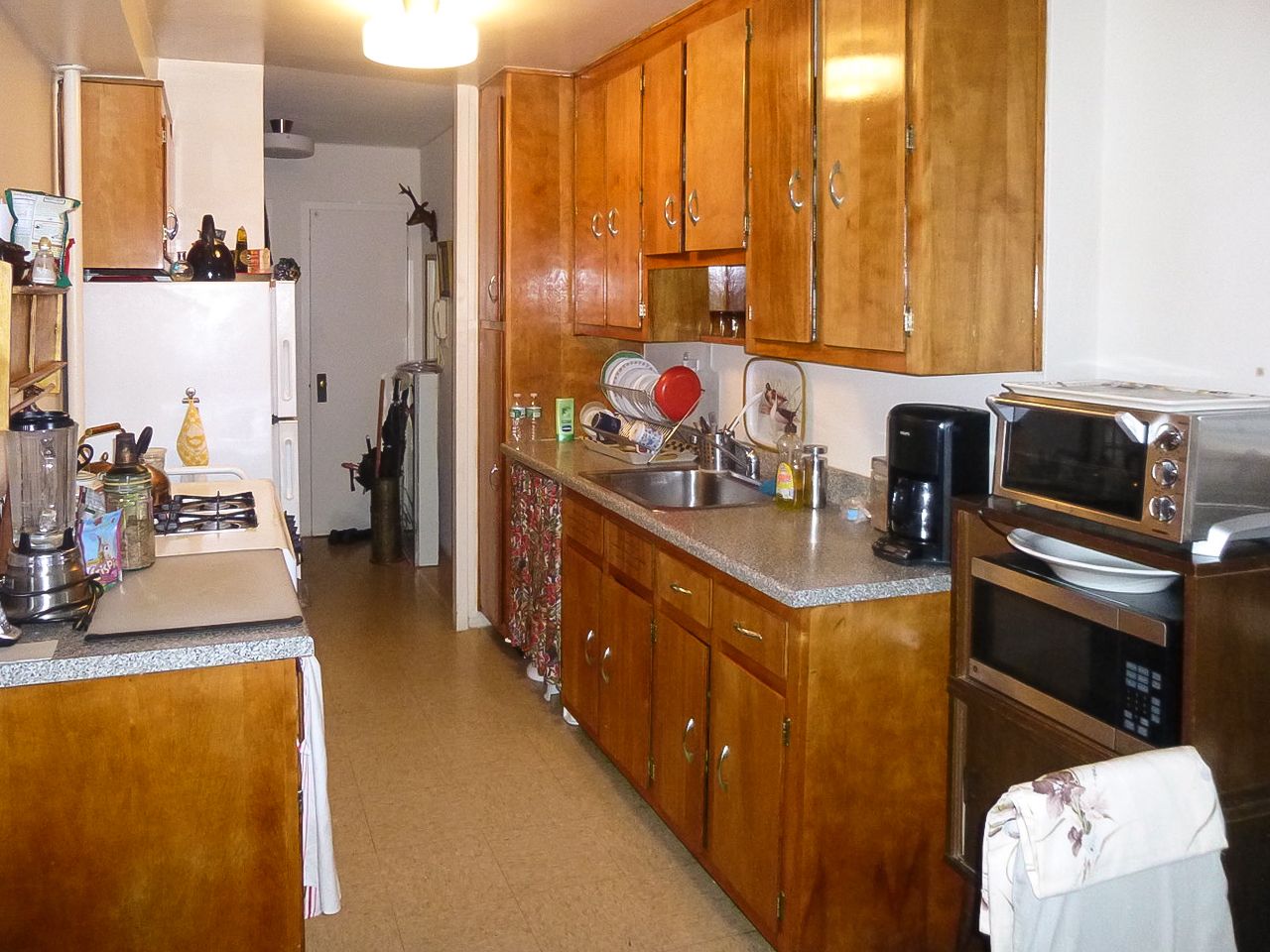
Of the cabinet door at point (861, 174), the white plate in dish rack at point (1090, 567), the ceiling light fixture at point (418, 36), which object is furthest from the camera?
the ceiling light fixture at point (418, 36)

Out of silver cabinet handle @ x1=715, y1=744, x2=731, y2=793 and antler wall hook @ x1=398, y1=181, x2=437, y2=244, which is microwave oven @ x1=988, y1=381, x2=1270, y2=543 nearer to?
silver cabinet handle @ x1=715, y1=744, x2=731, y2=793

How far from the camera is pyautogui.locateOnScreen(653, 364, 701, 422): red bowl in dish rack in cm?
388

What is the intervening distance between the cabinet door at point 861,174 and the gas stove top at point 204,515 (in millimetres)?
1665

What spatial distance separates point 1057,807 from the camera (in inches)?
47.7

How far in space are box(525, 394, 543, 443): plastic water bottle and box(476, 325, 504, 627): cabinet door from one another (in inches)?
5.0

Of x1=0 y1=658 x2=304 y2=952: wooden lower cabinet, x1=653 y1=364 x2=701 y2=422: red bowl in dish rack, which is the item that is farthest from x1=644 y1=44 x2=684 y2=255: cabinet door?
x1=0 y1=658 x2=304 y2=952: wooden lower cabinet

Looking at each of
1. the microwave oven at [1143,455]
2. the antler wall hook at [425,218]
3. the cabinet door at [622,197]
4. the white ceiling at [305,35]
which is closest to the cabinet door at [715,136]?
the white ceiling at [305,35]

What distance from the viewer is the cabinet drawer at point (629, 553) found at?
3.02 meters

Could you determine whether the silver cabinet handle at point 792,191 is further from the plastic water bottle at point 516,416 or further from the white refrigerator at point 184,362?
the white refrigerator at point 184,362

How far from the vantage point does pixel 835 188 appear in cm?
264

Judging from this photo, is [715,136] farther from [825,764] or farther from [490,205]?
[825,764]

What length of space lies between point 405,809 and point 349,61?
9.49 ft

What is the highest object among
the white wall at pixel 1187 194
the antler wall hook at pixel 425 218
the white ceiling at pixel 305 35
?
the white ceiling at pixel 305 35

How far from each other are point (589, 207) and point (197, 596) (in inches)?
103
